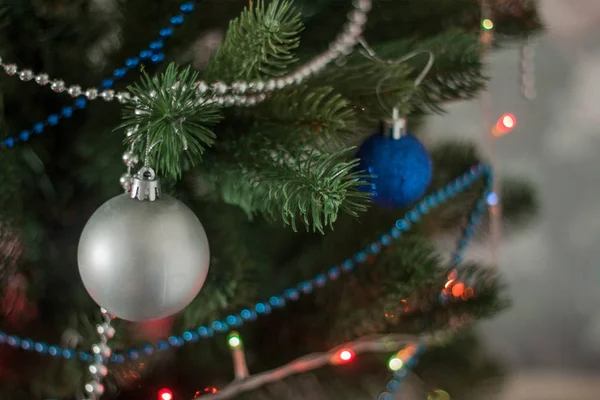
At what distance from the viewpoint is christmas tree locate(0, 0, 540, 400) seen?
0.32m

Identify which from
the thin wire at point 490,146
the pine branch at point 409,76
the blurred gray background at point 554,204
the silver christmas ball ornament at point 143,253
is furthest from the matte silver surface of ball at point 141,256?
the blurred gray background at point 554,204

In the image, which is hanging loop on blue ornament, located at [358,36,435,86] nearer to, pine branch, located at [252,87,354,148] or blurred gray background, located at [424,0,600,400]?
pine branch, located at [252,87,354,148]

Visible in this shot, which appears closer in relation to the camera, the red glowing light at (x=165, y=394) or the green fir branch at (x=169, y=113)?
the green fir branch at (x=169, y=113)

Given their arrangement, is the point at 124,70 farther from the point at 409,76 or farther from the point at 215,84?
the point at 409,76

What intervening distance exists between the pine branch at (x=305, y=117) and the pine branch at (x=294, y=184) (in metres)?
0.01

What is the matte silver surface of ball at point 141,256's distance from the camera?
0.31 meters

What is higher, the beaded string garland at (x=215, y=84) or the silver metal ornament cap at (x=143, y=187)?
the beaded string garland at (x=215, y=84)

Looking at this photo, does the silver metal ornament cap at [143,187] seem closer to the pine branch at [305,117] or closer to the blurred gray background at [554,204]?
the pine branch at [305,117]

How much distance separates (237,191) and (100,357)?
0.18 meters

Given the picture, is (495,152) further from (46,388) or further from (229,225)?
(46,388)

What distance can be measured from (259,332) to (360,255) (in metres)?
0.17

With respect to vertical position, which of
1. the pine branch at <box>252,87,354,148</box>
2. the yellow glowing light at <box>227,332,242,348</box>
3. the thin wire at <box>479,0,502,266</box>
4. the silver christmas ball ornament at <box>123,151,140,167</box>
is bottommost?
the yellow glowing light at <box>227,332,242,348</box>

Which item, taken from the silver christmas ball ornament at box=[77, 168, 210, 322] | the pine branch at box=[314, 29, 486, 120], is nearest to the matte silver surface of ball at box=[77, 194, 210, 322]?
the silver christmas ball ornament at box=[77, 168, 210, 322]

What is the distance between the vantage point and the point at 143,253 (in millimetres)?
312
